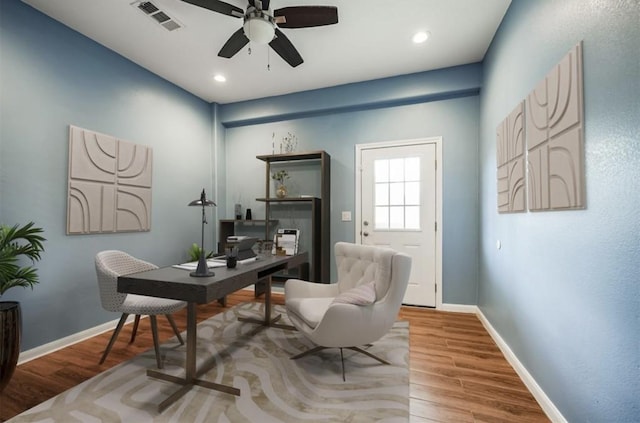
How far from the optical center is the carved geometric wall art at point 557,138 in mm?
1320

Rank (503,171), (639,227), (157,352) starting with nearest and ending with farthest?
1. (639,227)
2. (157,352)
3. (503,171)

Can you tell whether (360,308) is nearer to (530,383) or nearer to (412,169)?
(530,383)

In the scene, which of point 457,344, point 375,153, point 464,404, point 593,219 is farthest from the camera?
point 375,153

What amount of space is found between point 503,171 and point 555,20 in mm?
1104

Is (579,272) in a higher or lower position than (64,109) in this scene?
lower

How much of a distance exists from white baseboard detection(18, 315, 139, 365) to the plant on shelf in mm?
2369

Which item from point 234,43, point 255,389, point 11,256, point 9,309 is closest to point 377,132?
point 234,43

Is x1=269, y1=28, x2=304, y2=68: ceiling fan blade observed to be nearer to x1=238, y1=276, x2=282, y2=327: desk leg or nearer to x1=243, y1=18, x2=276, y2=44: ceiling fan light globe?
x1=243, y1=18, x2=276, y2=44: ceiling fan light globe

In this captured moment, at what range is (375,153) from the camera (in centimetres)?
373

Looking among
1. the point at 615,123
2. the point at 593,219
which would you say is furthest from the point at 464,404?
the point at 615,123

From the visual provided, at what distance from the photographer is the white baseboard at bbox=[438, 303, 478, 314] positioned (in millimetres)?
3311

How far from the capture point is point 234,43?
91.4 inches

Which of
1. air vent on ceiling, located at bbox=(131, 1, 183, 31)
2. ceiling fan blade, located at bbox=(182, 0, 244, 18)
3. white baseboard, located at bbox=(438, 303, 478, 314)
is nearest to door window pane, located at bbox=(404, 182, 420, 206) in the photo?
white baseboard, located at bbox=(438, 303, 478, 314)

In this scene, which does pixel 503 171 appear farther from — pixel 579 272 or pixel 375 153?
pixel 375 153
